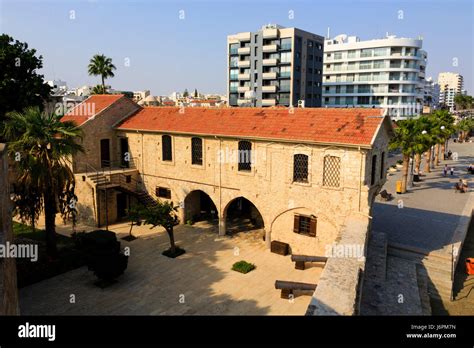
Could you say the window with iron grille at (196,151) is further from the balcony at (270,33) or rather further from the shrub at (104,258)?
the balcony at (270,33)

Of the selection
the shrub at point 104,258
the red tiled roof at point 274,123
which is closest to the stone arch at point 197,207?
the red tiled roof at point 274,123

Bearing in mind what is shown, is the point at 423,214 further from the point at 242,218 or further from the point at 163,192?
the point at 163,192

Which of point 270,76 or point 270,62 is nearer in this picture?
point 270,62

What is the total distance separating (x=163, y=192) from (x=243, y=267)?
11.5 m

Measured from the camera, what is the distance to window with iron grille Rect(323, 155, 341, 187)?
804 inches

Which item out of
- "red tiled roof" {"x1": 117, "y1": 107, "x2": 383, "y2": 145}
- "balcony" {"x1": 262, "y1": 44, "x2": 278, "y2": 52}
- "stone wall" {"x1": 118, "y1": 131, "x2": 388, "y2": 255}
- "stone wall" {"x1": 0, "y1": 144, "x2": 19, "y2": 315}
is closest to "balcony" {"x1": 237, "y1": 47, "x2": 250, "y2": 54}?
"balcony" {"x1": 262, "y1": 44, "x2": 278, "y2": 52}

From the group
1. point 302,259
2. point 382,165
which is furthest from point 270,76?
point 302,259

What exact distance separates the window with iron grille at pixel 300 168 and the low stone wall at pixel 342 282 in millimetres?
4349

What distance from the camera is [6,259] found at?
10477 millimetres

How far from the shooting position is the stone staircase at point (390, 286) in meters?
18.0

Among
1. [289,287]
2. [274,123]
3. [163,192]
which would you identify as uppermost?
[274,123]

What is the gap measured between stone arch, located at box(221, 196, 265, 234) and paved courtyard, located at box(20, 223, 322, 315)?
10.1 ft

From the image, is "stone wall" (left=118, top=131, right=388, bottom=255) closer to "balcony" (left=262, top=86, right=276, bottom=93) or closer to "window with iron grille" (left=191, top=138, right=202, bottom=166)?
"window with iron grille" (left=191, top=138, right=202, bottom=166)
